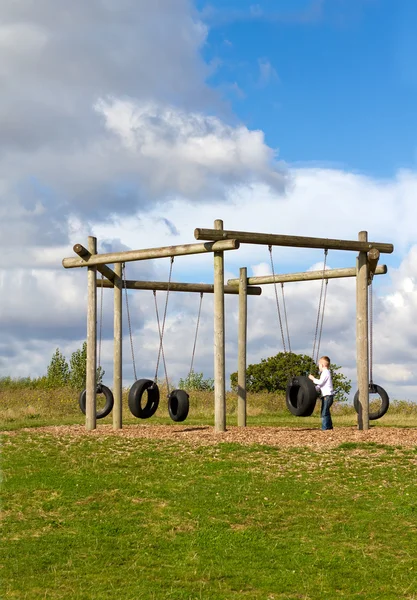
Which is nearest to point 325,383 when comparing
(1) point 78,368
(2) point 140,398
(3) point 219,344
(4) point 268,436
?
(4) point 268,436

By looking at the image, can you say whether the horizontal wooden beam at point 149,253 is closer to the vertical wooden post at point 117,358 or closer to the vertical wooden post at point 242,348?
the vertical wooden post at point 117,358

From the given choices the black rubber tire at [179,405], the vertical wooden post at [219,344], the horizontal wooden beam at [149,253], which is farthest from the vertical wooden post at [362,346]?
Result: the black rubber tire at [179,405]

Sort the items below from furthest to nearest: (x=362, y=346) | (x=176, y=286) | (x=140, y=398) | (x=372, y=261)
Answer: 1. (x=176, y=286)
2. (x=372, y=261)
3. (x=140, y=398)
4. (x=362, y=346)

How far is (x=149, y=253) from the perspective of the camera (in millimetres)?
18844

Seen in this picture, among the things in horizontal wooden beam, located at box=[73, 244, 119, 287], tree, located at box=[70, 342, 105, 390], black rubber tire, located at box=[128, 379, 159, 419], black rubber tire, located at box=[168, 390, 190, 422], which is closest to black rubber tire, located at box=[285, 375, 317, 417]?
black rubber tire, located at box=[168, 390, 190, 422]

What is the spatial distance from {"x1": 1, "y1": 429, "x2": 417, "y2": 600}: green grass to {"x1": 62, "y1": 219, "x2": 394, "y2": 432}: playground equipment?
3.14m

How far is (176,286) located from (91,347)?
10.9ft

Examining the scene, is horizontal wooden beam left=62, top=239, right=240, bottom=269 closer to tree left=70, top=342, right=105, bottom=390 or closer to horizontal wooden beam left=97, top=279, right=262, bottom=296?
horizontal wooden beam left=97, top=279, right=262, bottom=296

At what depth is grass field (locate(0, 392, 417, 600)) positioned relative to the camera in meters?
9.20

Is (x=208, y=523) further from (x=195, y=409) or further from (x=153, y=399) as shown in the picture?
(x=195, y=409)

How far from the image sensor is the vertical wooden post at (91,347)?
64.4ft

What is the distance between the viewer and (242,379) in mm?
19859

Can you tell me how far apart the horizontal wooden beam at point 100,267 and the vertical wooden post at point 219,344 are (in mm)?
3510

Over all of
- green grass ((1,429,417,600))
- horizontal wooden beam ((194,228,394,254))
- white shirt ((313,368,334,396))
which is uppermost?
horizontal wooden beam ((194,228,394,254))
